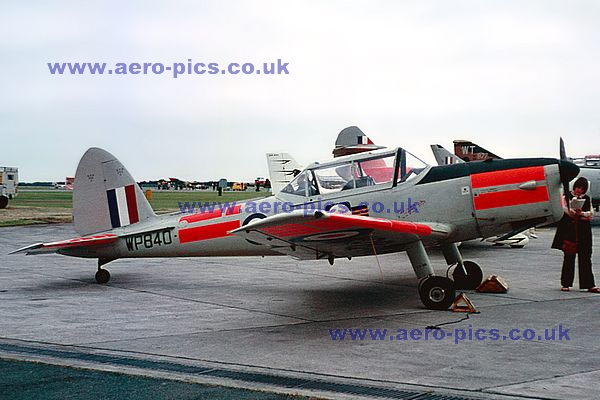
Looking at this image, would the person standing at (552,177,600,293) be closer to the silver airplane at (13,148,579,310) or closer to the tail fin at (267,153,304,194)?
the silver airplane at (13,148,579,310)

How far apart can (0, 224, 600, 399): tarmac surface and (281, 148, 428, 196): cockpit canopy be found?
1608 millimetres

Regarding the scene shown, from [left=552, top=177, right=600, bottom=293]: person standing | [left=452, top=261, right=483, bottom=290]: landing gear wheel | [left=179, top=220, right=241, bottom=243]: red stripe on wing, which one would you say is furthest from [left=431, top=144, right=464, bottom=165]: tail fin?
[left=179, top=220, right=241, bottom=243]: red stripe on wing

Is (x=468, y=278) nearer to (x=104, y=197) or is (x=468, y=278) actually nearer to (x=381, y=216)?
(x=381, y=216)

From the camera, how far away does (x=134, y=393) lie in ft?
15.8

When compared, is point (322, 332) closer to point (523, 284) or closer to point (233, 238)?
point (233, 238)

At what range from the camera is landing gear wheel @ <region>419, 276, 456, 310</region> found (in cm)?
834

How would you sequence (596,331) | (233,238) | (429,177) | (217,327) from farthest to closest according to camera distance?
1. (233,238)
2. (429,177)
3. (217,327)
4. (596,331)

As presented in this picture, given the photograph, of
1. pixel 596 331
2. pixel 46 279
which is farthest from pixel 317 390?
pixel 46 279

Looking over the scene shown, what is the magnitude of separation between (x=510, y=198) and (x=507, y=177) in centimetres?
29

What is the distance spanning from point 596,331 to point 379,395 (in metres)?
3.39

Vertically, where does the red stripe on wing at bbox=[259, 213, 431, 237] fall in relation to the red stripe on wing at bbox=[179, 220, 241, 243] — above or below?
above

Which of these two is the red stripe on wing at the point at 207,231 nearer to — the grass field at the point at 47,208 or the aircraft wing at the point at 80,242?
the aircraft wing at the point at 80,242

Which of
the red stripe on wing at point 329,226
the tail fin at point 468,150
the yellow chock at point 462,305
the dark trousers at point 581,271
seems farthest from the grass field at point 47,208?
the dark trousers at point 581,271

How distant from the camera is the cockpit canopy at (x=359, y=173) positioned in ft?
30.8
